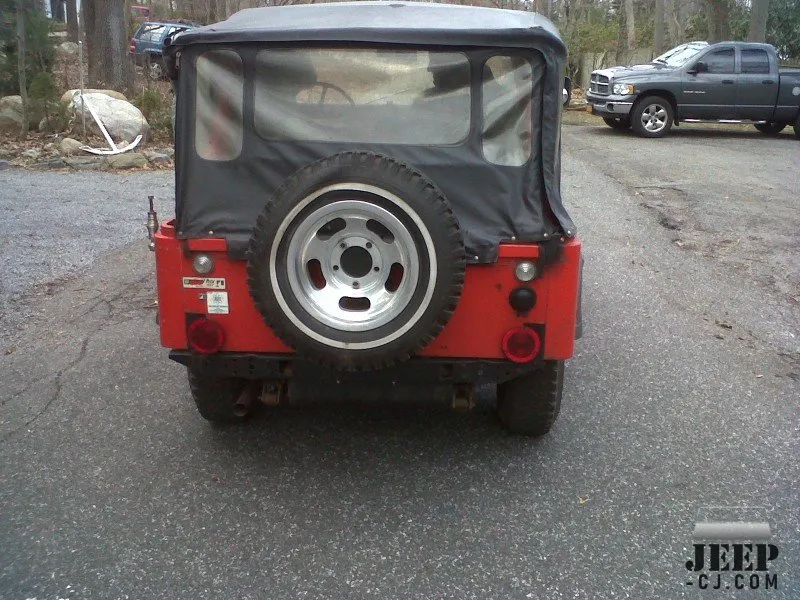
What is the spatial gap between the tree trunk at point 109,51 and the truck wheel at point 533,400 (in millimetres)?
14796

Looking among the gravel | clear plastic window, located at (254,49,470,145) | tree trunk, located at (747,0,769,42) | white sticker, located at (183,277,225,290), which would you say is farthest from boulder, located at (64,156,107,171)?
tree trunk, located at (747,0,769,42)

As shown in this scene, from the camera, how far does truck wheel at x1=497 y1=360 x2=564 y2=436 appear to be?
405 centimetres

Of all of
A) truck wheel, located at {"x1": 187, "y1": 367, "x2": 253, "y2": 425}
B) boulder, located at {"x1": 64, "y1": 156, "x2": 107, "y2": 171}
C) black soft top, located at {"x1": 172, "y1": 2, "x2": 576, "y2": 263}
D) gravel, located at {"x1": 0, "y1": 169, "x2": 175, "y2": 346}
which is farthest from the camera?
boulder, located at {"x1": 64, "y1": 156, "x2": 107, "y2": 171}

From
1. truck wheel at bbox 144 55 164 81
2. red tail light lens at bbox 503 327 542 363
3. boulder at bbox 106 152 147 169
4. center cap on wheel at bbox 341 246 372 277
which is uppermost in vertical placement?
truck wheel at bbox 144 55 164 81

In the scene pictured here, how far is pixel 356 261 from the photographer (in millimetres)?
3572

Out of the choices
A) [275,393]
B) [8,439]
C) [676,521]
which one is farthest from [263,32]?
[676,521]

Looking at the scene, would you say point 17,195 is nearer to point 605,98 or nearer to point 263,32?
point 263,32

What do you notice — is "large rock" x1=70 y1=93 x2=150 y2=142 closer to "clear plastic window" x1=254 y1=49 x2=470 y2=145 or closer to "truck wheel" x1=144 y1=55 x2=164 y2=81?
"truck wheel" x1=144 y1=55 x2=164 y2=81

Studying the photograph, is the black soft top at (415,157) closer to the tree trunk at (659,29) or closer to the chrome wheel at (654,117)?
the chrome wheel at (654,117)

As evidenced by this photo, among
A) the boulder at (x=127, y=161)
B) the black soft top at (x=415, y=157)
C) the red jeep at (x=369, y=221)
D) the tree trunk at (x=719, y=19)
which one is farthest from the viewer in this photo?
the tree trunk at (x=719, y=19)

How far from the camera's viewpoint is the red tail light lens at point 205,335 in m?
3.80

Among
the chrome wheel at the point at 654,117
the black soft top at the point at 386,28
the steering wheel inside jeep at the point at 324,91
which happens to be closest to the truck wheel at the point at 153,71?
the chrome wheel at the point at 654,117

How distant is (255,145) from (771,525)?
294 centimetres

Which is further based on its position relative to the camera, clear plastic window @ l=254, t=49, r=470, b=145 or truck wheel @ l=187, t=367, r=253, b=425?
truck wheel @ l=187, t=367, r=253, b=425
